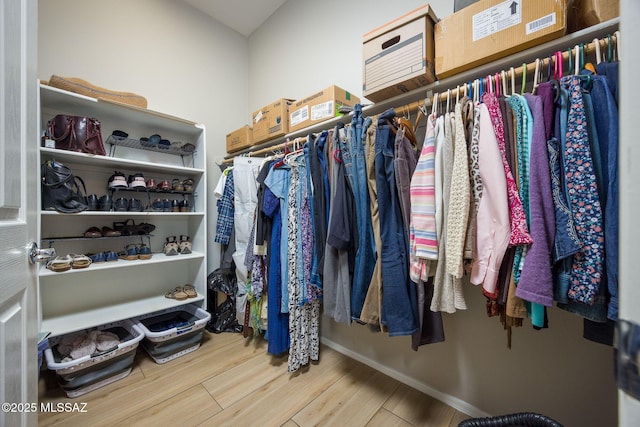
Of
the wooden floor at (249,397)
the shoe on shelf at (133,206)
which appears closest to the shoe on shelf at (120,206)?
the shoe on shelf at (133,206)

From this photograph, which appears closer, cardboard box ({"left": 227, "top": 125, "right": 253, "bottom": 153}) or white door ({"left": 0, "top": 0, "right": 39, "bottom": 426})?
white door ({"left": 0, "top": 0, "right": 39, "bottom": 426})

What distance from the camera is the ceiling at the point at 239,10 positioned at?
2.22 meters

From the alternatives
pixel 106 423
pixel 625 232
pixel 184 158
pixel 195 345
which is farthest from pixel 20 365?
pixel 184 158

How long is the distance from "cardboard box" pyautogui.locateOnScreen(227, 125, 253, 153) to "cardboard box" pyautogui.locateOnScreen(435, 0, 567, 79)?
1518 mm

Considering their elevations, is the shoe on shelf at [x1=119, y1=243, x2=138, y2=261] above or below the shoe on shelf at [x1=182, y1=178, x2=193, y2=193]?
below

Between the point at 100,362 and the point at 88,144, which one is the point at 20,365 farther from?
the point at 88,144

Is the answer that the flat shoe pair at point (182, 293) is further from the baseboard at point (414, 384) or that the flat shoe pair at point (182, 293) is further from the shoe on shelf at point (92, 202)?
the baseboard at point (414, 384)

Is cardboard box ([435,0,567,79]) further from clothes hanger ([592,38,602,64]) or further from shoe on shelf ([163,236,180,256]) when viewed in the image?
shoe on shelf ([163,236,180,256])

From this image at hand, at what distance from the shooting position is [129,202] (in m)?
1.73

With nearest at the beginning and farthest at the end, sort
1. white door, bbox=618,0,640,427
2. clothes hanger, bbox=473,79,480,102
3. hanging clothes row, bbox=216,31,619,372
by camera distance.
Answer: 1. white door, bbox=618,0,640,427
2. hanging clothes row, bbox=216,31,619,372
3. clothes hanger, bbox=473,79,480,102

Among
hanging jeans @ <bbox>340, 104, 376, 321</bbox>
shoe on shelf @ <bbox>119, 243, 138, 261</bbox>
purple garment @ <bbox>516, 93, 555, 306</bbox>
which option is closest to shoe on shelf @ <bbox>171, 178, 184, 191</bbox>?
shoe on shelf @ <bbox>119, 243, 138, 261</bbox>

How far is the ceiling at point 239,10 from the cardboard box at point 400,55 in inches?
70.1

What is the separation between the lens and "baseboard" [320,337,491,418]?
3.94 feet

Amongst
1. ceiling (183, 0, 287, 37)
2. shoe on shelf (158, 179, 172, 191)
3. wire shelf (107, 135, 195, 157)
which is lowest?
shoe on shelf (158, 179, 172, 191)
